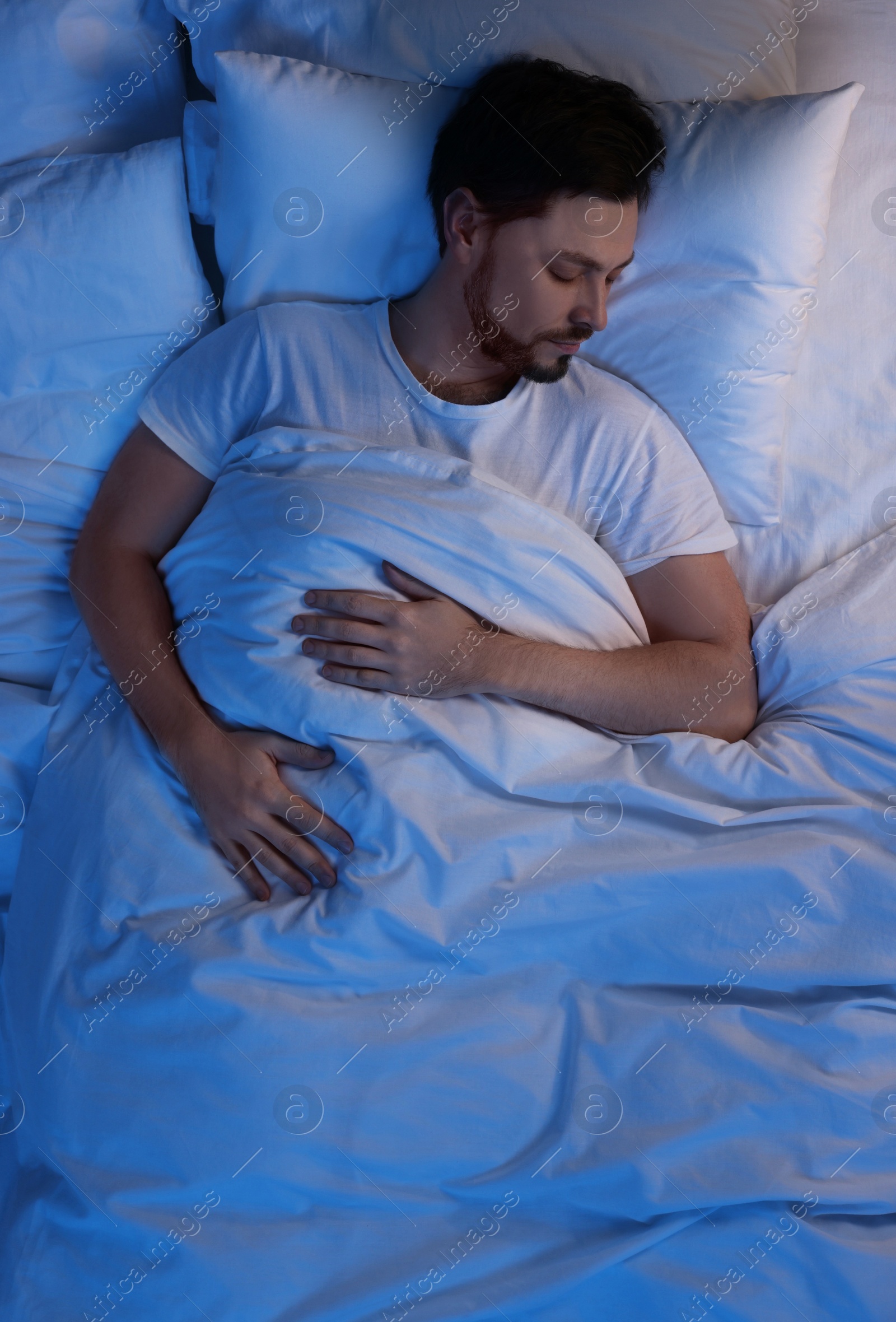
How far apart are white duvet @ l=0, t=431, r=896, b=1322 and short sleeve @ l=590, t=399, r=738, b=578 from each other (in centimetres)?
7

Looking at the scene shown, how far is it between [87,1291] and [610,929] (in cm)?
60

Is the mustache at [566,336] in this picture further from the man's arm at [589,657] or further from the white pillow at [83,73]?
the white pillow at [83,73]

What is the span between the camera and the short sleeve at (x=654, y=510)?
126cm

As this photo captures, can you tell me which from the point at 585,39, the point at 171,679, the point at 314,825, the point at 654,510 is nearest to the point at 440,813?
the point at 314,825

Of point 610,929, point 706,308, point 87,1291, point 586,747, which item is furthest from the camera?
point 706,308

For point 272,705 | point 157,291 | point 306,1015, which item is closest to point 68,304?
point 157,291

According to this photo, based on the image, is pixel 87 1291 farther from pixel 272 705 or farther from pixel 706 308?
pixel 706 308

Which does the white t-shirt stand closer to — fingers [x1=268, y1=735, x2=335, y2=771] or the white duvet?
the white duvet

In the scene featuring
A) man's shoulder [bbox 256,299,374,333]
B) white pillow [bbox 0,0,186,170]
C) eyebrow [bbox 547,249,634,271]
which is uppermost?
white pillow [bbox 0,0,186,170]

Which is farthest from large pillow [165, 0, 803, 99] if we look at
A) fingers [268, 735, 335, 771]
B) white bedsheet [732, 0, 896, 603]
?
fingers [268, 735, 335, 771]

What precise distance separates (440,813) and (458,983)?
0.58 feet

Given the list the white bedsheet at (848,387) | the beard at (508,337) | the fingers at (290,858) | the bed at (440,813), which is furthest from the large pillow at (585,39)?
the fingers at (290,858)

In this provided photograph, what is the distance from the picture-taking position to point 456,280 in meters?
1.29

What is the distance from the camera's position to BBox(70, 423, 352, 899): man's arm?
1.08 m
